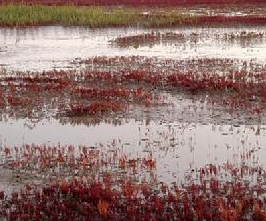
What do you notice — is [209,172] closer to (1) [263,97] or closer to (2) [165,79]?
(1) [263,97]

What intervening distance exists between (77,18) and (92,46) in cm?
974

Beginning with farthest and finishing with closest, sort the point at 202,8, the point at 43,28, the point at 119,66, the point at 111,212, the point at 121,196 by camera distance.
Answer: the point at 202,8
the point at 43,28
the point at 119,66
the point at 121,196
the point at 111,212

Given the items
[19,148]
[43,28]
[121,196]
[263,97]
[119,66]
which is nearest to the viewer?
[121,196]

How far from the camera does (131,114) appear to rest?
545 inches

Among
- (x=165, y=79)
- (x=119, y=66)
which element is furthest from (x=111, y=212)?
(x=119, y=66)

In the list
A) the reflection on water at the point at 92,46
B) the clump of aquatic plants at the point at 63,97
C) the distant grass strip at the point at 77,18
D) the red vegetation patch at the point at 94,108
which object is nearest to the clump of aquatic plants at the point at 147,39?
the reflection on water at the point at 92,46

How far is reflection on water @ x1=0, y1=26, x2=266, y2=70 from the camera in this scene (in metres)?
22.6

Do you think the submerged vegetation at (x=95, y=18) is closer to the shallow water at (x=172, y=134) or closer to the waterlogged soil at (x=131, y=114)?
the waterlogged soil at (x=131, y=114)

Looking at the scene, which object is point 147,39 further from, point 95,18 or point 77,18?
point 77,18

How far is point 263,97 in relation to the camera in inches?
579

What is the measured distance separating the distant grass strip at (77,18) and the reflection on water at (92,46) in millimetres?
1538

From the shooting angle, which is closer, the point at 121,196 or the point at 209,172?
the point at 121,196

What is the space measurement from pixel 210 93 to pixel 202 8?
31.0 metres

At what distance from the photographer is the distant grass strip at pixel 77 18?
35094 millimetres
